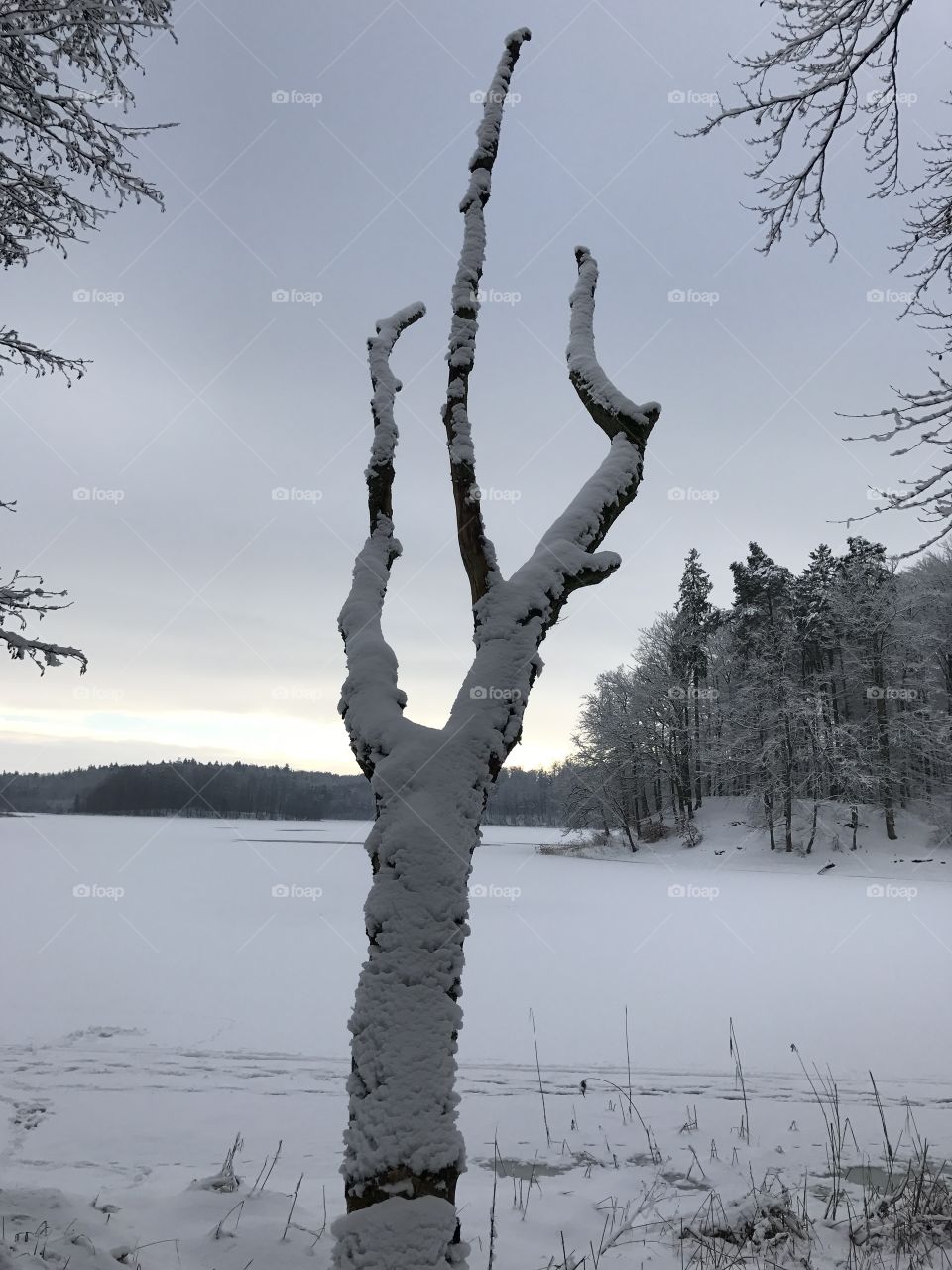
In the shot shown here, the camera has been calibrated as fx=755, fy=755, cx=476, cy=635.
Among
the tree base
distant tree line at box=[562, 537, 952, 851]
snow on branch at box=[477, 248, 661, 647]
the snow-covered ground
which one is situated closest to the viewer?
the tree base

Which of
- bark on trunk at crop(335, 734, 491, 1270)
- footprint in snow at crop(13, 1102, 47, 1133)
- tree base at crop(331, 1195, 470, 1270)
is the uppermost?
bark on trunk at crop(335, 734, 491, 1270)

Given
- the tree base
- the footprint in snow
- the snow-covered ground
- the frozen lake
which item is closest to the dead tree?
the tree base

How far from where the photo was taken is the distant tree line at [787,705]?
3419 centimetres

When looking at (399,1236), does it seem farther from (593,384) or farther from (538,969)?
(538,969)

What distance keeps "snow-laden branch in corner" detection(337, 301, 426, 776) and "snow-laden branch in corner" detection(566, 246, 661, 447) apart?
853 millimetres

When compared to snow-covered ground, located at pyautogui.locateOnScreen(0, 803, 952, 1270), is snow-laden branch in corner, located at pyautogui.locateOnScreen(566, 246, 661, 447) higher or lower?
higher

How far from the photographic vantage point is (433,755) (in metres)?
2.53

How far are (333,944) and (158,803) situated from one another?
12401 cm

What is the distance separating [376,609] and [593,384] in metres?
1.40

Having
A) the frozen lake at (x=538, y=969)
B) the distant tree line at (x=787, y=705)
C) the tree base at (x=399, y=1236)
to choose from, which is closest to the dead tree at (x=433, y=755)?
the tree base at (x=399, y=1236)

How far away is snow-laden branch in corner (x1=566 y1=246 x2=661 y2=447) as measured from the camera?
3260 mm

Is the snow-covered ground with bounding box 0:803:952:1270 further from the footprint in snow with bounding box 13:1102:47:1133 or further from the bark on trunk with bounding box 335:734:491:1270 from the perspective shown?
the bark on trunk with bounding box 335:734:491:1270

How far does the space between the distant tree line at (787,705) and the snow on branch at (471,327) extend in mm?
30905

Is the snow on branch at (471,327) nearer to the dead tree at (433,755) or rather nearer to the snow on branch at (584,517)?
the dead tree at (433,755)
